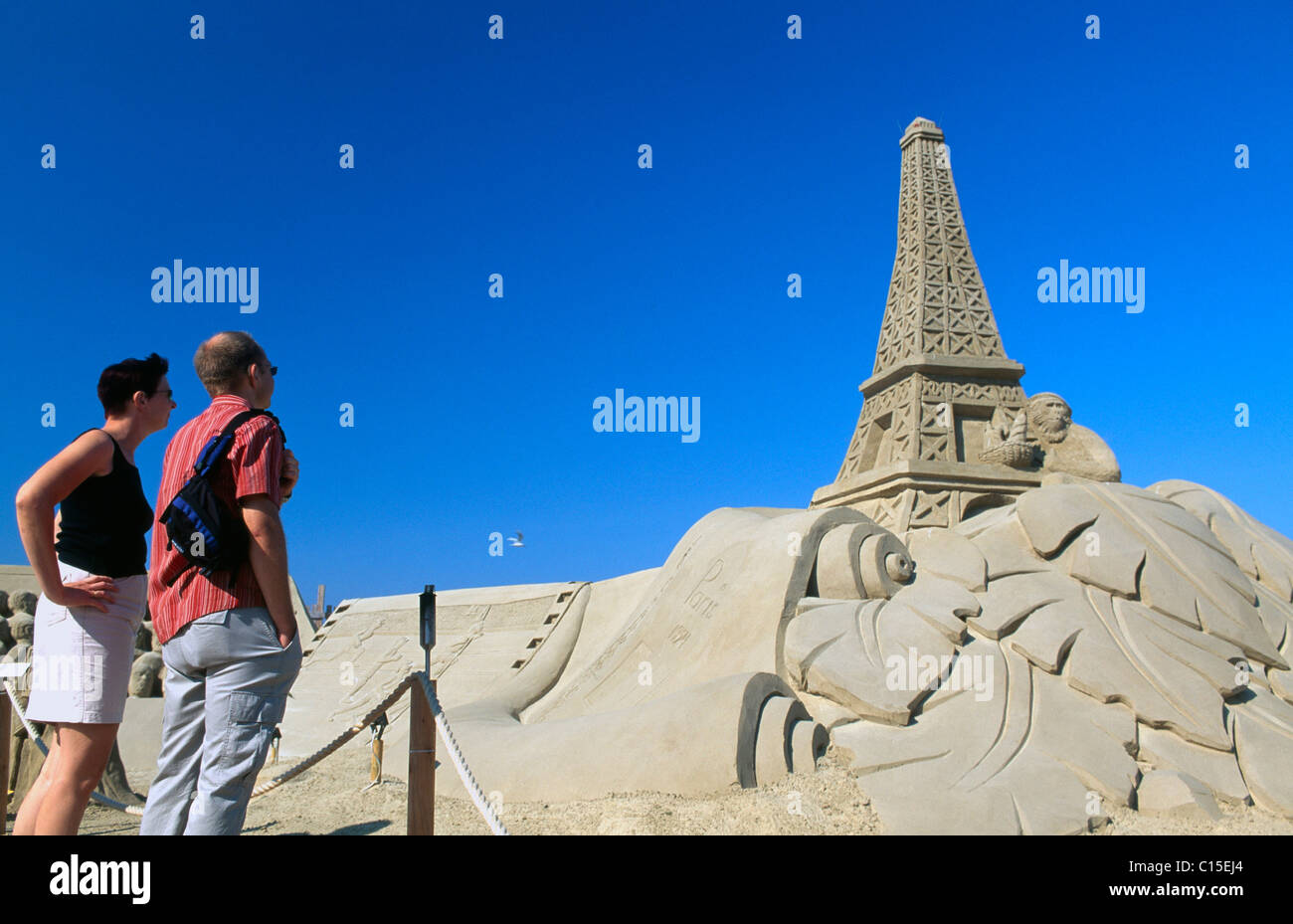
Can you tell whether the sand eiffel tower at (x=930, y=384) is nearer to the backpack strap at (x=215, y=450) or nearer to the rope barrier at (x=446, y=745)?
the rope barrier at (x=446, y=745)

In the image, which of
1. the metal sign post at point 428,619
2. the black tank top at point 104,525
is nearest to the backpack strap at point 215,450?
the black tank top at point 104,525

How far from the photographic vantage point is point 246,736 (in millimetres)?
2285

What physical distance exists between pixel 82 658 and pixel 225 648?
2.73ft

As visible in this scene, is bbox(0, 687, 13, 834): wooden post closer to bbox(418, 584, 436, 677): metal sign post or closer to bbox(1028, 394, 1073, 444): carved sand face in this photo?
bbox(418, 584, 436, 677): metal sign post

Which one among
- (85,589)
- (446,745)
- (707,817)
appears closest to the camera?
(85,589)

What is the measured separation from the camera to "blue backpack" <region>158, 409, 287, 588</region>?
2.33 meters

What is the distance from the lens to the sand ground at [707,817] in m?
3.82

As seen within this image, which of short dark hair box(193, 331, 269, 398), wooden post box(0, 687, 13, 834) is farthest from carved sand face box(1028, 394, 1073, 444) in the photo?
wooden post box(0, 687, 13, 834)

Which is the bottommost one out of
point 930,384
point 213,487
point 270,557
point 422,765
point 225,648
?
point 422,765

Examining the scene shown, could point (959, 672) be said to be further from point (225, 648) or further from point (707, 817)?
point (225, 648)

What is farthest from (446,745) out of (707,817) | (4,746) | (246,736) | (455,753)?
(4,746)
